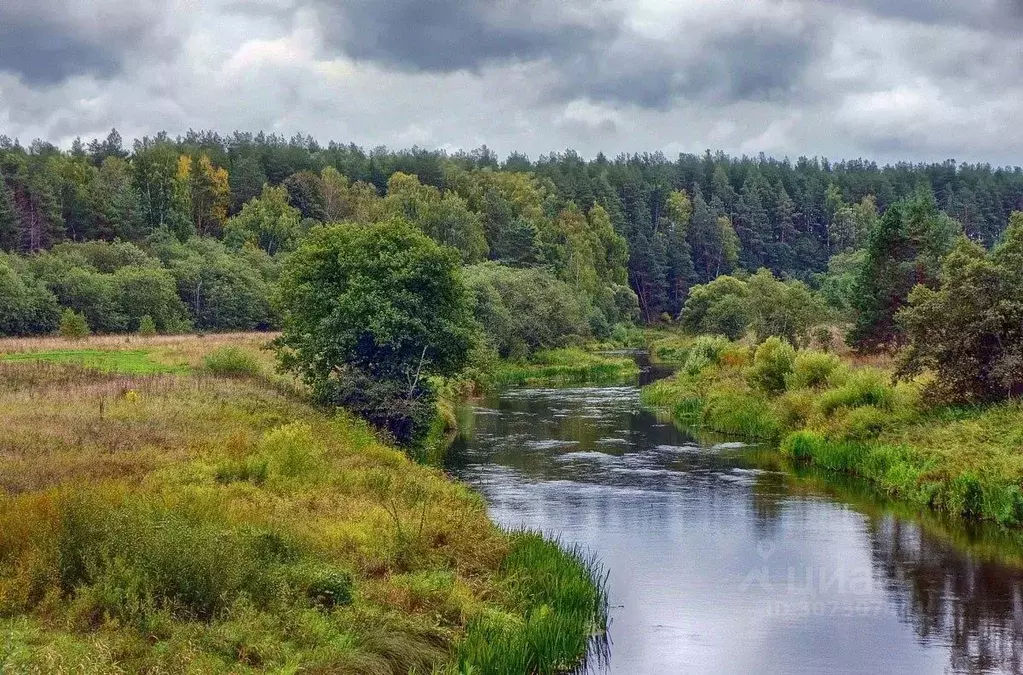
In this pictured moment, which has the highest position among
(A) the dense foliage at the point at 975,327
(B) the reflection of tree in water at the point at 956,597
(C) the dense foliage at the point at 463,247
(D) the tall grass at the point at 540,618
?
(C) the dense foliage at the point at 463,247

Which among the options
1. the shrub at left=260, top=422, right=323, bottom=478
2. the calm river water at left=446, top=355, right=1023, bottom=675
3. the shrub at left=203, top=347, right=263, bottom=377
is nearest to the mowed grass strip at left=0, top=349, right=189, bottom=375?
the shrub at left=203, top=347, right=263, bottom=377

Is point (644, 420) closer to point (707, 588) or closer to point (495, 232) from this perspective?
point (707, 588)

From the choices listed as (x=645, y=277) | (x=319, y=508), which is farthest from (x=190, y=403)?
(x=645, y=277)

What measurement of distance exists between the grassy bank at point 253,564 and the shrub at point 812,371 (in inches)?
959

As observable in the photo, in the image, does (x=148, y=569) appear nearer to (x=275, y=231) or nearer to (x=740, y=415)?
(x=740, y=415)

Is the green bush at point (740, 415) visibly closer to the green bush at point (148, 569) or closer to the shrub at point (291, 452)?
the shrub at point (291, 452)

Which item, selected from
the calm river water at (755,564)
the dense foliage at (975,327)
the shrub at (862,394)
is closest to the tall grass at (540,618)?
the calm river water at (755,564)

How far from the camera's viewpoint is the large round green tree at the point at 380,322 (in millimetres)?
40531

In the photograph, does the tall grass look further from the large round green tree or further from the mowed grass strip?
the mowed grass strip

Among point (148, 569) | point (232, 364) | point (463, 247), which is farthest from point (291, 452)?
point (463, 247)

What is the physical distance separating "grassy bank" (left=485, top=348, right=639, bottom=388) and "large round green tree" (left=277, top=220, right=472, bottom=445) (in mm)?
36425

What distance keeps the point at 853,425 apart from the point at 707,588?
62.6 ft

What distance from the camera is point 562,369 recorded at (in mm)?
91062

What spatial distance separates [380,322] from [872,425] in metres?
19.9
